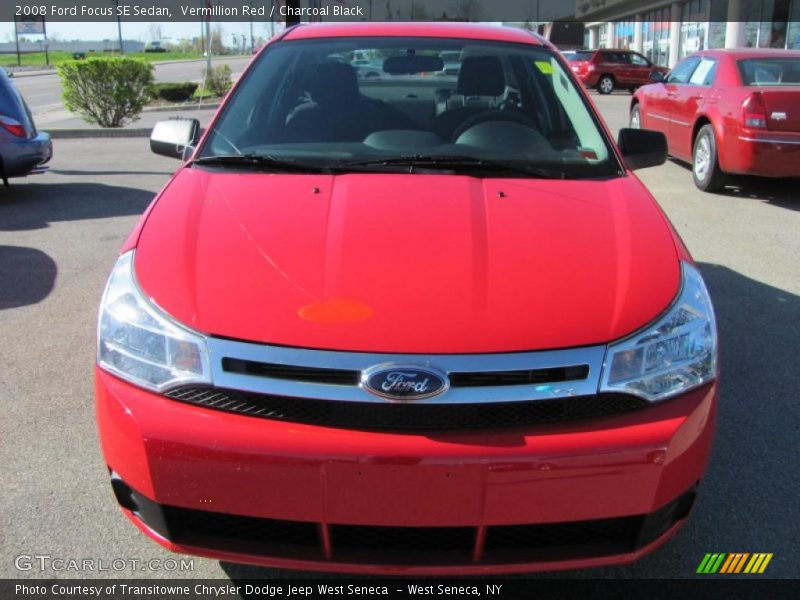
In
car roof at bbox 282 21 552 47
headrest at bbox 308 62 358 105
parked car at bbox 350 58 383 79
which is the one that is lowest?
headrest at bbox 308 62 358 105

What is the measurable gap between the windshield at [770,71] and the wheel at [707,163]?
691 mm

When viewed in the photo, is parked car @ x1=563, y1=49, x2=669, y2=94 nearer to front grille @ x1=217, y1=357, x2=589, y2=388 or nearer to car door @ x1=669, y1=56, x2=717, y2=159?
car door @ x1=669, y1=56, x2=717, y2=159

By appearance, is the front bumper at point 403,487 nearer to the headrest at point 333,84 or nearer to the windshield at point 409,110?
the windshield at point 409,110

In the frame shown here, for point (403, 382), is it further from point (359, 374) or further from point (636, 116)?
point (636, 116)

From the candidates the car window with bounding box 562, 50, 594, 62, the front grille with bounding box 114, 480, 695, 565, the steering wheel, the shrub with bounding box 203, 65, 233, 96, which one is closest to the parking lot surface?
the front grille with bounding box 114, 480, 695, 565

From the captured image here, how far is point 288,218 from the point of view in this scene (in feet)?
8.19

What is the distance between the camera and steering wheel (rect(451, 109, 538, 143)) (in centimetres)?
339

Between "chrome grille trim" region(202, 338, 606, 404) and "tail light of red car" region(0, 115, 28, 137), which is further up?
"tail light of red car" region(0, 115, 28, 137)

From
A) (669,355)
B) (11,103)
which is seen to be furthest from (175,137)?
(11,103)

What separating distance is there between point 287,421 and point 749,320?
362cm

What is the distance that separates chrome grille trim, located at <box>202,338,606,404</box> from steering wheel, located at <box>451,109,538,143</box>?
1617 millimetres

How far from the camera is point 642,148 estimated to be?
3611 mm

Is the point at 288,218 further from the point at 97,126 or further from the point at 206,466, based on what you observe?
the point at 97,126

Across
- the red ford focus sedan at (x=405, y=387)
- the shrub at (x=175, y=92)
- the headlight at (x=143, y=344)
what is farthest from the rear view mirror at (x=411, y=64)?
the shrub at (x=175, y=92)
